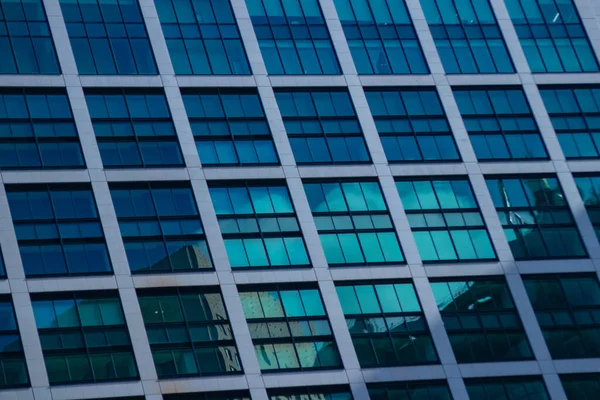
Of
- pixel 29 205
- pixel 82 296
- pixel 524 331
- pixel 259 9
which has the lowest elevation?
pixel 524 331

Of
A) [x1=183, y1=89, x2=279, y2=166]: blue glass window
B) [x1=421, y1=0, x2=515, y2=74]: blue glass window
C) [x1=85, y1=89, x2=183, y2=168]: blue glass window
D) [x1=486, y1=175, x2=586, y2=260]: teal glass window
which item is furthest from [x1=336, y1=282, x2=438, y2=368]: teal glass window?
[x1=421, y1=0, x2=515, y2=74]: blue glass window

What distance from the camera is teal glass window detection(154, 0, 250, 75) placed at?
204 ft

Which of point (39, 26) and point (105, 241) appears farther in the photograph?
point (39, 26)

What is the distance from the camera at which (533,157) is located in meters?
62.9

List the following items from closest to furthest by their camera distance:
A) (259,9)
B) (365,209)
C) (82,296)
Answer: (82,296) < (365,209) < (259,9)

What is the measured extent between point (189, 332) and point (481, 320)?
12.2 m

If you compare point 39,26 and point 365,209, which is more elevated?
point 39,26

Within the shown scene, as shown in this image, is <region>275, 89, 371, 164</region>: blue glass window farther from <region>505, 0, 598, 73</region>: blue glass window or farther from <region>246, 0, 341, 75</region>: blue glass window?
<region>505, 0, 598, 73</region>: blue glass window

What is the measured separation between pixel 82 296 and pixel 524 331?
18.2 metres

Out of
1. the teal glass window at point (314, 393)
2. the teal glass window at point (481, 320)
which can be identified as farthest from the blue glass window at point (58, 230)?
the teal glass window at point (481, 320)

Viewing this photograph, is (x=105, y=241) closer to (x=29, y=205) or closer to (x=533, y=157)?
(x=29, y=205)

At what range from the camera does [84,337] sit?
55.2 meters

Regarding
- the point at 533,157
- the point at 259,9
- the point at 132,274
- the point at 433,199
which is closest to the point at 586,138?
the point at 533,157

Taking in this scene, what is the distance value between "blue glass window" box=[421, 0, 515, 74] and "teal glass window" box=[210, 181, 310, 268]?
10755mm
